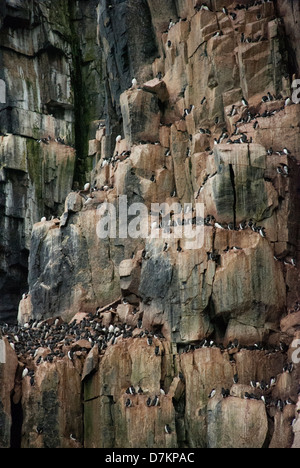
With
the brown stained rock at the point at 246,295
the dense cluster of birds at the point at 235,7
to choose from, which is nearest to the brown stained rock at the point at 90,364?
the brown stained rock at the point at 246,295

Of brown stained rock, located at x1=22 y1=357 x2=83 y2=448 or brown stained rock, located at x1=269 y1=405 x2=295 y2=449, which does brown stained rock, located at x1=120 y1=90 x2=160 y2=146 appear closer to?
brown stained rock, located at x1=22 y1=357 x2=83 y2=448

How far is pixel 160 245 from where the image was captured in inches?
1626

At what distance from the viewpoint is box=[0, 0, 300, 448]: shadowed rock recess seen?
3828 centimetres

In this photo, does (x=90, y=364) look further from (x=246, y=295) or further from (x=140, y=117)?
(x=140, y=117)

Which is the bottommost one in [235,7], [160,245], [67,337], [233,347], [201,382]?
[201,382]

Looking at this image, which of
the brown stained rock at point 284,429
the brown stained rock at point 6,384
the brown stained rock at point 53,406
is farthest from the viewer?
the brown stained rock at point 53,406

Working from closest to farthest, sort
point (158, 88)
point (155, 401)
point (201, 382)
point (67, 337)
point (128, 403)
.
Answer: point (155, 401), point (128, 403), point (201, 382), point (67, 337), point (158, 88)

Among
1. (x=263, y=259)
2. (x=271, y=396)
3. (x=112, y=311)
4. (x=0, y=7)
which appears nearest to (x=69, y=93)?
(x=0, y=7)

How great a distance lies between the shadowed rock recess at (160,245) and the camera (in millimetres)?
38281

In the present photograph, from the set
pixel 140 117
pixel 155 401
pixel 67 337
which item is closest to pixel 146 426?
pixel 155 401

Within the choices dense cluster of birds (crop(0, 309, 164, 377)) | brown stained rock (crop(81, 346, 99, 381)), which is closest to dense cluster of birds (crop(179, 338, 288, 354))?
dense cluster of birds (crop(0, 309, 164, 377))

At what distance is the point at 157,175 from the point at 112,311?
7821 millimetres

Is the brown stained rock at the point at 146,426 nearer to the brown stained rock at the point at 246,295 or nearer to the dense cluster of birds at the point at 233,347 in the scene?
the dense cluster of birds at the point at 233,347
